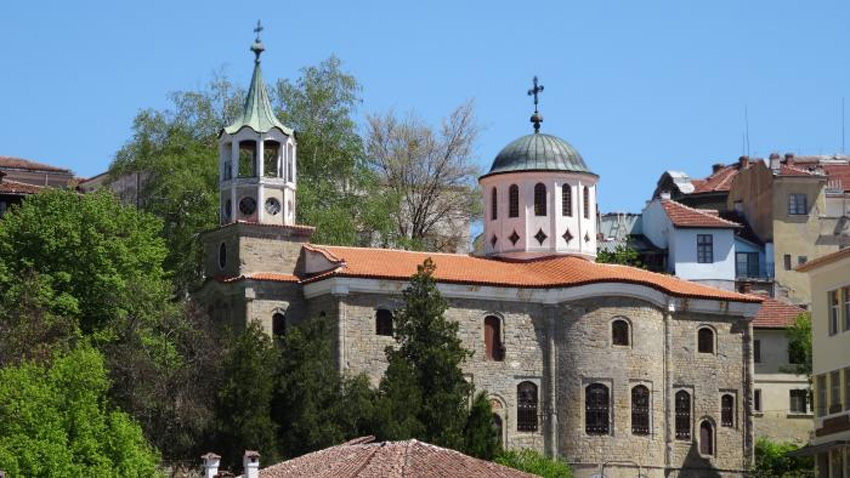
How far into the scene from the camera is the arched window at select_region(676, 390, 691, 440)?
2712 inches

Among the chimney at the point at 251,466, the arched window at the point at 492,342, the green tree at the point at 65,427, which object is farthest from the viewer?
the arched window at the point at 492,342

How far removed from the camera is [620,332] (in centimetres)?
6762

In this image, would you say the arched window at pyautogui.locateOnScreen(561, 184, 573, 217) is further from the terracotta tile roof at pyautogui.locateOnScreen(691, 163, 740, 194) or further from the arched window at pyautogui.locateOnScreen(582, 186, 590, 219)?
the terracotta tile roof at pyautogui.locateOnScreen(691, 163, 740, 194)

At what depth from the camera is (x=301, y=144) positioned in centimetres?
7819

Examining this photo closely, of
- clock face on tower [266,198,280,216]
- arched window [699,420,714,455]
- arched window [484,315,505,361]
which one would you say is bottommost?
arched window [699,420,714,455]

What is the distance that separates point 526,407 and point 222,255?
9.67m

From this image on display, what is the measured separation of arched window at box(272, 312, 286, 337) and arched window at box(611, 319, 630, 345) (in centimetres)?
942

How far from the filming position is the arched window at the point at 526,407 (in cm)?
6681

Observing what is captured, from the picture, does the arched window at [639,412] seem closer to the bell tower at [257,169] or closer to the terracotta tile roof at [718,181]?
the bell tower at [257,169]

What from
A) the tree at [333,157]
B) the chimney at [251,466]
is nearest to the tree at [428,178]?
the tree at [333,157]

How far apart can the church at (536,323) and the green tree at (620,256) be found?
14.5m

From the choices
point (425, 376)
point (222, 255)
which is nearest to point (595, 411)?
point (425, 376)

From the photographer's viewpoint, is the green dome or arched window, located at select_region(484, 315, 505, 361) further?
the green dome

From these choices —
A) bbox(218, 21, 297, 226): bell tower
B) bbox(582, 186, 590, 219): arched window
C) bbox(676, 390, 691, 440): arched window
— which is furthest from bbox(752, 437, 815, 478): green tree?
bbox(218, 21, 297, 226): bell tower
